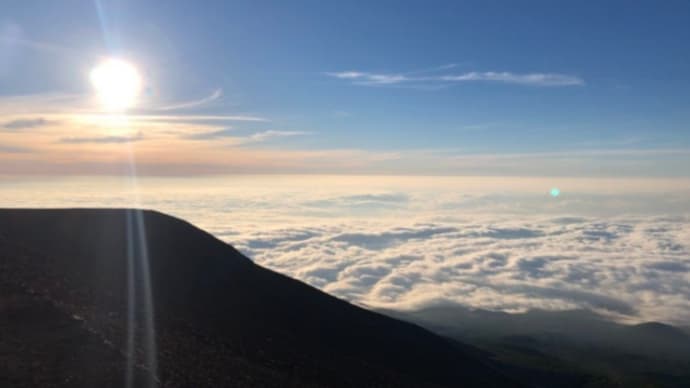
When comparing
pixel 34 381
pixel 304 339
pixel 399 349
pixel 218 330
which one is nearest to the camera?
pixel 34 381

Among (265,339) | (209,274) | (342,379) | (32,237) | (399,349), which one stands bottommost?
(399,349)

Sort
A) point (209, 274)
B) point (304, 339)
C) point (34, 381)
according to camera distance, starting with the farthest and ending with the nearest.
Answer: point (209, 274) → point (304, 339) → point (34, 381)

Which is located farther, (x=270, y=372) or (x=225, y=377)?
(x=270, y=372)

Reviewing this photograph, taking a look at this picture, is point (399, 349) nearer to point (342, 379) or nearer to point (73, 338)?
point (342, 379)

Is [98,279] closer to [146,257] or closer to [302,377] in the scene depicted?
[146,257]

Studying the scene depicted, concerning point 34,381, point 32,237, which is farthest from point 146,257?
point 34,381

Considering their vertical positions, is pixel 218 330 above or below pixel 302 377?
above
